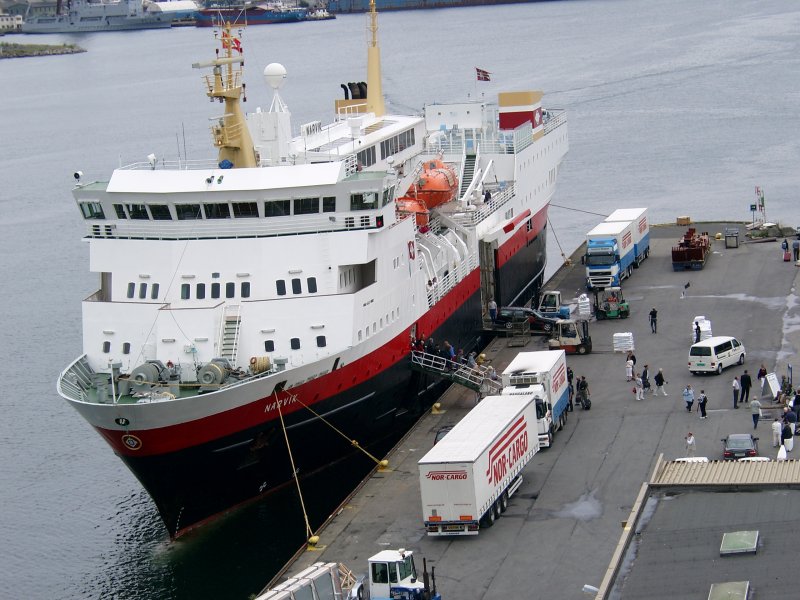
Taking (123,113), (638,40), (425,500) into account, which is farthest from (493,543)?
(638,40)

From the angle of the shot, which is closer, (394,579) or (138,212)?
(394,579)

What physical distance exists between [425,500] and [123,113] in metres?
116

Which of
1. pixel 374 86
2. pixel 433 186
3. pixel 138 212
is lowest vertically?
pixel 433 186

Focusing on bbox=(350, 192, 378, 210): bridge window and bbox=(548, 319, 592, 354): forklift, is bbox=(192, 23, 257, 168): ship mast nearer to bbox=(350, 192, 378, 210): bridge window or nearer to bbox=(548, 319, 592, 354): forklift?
bbox=(350, 192, 378, 210): bridge window

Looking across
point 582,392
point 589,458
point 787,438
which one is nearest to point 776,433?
point 787,438

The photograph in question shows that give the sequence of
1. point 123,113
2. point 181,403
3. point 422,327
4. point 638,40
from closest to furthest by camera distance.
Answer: point 181,403
point 422,327
point 123,113
point 638,40

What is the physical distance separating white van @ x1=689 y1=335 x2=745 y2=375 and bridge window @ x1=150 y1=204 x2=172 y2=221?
1791 cm

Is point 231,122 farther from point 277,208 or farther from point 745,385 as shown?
point 745,385

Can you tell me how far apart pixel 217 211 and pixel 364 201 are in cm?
442

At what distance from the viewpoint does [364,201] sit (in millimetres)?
40625

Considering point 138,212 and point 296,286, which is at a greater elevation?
point 138,212

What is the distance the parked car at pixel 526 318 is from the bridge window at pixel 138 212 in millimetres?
17778

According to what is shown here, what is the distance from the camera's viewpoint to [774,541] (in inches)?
1025

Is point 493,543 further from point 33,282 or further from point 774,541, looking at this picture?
point 33,282
